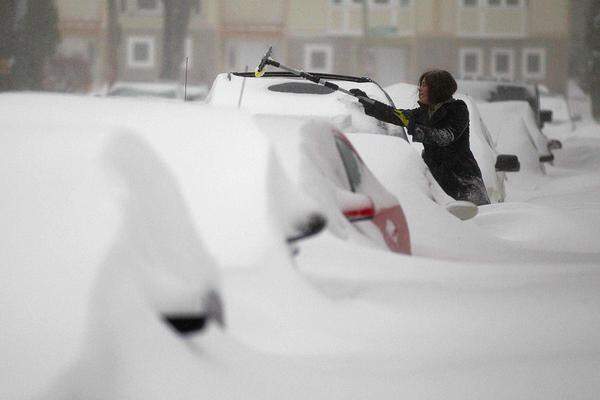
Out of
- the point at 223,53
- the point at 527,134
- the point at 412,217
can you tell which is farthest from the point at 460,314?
the point at 223,53

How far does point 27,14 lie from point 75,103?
4338 centimetres

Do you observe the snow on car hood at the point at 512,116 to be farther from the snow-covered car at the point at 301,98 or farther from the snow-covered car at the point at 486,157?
the snow-covered car at the point at 301,98

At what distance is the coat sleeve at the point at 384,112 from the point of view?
26.2ft

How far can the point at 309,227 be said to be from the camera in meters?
3.28

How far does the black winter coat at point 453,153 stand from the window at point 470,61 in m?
56.1

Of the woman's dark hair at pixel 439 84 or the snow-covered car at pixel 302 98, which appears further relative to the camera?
the snow-covered car at pixel 302 98

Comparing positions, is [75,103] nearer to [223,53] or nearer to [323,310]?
[323,310]

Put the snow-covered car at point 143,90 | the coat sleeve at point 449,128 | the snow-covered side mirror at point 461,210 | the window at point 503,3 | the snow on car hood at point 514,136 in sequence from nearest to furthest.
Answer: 1. the snow-covered side mirror at point 461,210
2. the coat sleeve at point 449,128
3. the snow on car hood at point 514,136
4. the snow-covered car at point 143,90
5. the window at point 503,3

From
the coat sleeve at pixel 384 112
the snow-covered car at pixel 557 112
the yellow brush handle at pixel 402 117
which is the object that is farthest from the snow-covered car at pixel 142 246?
the snow-covered car at pixel 557 112

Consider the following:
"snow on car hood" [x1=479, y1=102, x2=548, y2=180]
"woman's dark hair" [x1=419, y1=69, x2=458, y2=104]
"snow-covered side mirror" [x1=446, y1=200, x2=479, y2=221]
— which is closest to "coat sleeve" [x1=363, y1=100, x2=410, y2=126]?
"woman's dark hair" [x1=419, y1=69, x2=458, y2=104]

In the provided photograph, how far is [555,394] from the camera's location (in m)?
2.98

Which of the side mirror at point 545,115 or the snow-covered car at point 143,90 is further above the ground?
the snow-covered car at point 143,90

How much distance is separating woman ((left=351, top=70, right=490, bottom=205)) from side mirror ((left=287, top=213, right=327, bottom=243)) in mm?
4684

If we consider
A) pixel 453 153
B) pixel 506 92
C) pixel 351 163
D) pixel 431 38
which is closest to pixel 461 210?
pixel 351 163
